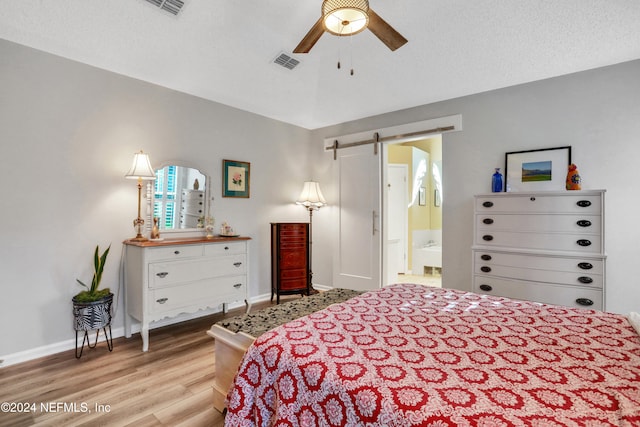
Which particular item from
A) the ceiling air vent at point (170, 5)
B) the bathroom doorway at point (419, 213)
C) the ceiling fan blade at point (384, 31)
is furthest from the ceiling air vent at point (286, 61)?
the bathroom doorway at point (419, 213)

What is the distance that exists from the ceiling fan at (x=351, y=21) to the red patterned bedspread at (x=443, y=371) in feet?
5.57

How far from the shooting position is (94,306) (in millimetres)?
2586

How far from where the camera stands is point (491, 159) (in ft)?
11.3

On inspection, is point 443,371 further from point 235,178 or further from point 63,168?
point 235,178

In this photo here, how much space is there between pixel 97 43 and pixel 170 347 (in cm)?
269

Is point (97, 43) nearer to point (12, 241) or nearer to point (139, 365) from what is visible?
point (12, 241)

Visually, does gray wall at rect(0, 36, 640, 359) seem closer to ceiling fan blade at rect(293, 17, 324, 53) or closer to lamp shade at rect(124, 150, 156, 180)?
lamp shade at rect(124, 150, 156, 180)

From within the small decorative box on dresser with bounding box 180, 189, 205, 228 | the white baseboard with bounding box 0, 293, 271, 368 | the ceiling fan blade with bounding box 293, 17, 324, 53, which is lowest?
the white baseboard with bounding box 0, 293, 271, 368

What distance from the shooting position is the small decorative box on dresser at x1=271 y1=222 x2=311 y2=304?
4.08 m

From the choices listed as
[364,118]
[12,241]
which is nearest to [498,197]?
[364,118]

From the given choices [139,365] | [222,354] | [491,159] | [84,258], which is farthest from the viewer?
[491,159]

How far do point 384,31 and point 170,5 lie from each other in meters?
1.82

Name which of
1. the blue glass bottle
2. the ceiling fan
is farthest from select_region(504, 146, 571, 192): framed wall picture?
the ceiling fan

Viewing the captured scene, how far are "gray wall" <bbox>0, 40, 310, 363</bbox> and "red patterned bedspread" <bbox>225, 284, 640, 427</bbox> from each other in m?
2.31
